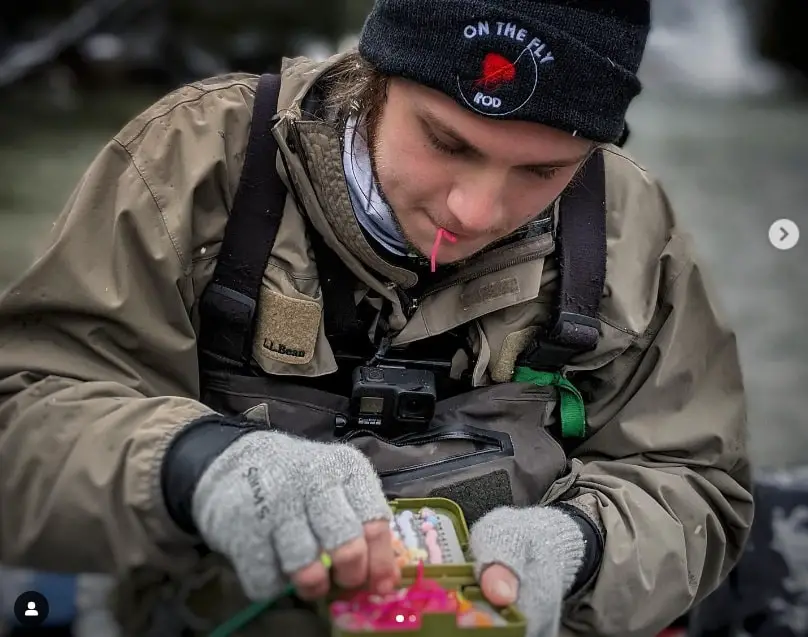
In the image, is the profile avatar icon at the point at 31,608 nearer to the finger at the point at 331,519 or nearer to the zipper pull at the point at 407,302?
the finger at the point at 331,519

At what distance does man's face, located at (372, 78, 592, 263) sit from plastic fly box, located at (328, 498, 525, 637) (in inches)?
17.7

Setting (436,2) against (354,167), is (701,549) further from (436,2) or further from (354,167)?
(436,2)

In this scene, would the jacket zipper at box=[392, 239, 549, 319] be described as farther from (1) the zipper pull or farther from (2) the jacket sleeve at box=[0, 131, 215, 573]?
(2) the jacket sleeve at box=[0, 131, 215, 573]

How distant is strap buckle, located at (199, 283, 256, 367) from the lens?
158 cm

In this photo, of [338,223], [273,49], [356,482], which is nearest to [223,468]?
[356,482]

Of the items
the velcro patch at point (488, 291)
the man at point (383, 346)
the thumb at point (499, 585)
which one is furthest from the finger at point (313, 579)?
the velcro patch at point (488, 291)

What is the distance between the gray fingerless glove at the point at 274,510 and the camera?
3.92 feet

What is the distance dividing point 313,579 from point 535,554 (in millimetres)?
401

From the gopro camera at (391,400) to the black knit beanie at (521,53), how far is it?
0.51 meters

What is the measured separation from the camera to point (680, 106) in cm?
578

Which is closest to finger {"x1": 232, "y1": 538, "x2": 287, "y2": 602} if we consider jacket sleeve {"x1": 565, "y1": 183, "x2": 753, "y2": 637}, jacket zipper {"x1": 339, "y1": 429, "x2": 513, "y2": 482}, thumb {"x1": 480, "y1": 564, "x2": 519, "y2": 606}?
thumb {"x1": 480, "y1": 564, "x2": 519, "y2": 606}

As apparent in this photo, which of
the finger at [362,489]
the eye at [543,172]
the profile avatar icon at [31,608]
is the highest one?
the eye at [543,172]

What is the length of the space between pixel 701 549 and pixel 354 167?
0.89 m

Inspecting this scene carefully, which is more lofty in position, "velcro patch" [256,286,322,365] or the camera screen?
"velcro patch" [256,286,322,365]
